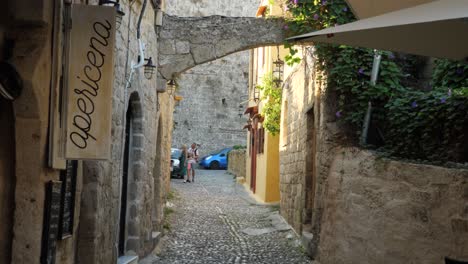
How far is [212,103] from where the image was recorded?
33.2 m

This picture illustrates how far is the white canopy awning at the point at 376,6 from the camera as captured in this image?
614cm

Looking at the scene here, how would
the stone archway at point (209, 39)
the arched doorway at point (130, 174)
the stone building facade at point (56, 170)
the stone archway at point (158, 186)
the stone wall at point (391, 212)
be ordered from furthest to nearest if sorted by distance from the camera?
the stone archway at point (158, 186) < the stone archway at point (209, 39) < the arched doorway at point (130, 174) < the stone wall at point (391, 212) < the stone building facade at point (56, 170)

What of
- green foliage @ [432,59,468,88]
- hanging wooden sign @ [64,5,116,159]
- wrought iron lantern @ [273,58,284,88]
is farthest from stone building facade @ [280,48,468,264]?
wrought iron lantern @ [273,58,284,88]

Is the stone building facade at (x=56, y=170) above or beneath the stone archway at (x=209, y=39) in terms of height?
beneath

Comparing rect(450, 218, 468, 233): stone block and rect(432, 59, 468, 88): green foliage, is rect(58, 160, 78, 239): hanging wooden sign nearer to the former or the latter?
rect(450, 218, 468, 233): stone block

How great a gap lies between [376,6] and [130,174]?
3.55 metres

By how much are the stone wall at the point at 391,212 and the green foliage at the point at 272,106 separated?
24.3ft

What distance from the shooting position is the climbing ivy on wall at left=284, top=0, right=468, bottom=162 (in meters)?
6.33

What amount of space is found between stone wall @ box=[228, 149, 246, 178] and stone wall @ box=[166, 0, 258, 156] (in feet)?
18.8

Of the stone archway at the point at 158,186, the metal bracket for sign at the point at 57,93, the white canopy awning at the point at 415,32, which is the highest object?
the white canopy awning at the point at 415,32

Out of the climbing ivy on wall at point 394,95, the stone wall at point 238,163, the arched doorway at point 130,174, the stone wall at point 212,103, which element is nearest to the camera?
the climbing ivy on wall at point 394,95

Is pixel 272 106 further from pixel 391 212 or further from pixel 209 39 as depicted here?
pixel 391 212

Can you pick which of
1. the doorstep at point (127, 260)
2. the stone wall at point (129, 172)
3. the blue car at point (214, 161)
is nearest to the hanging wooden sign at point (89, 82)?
the stone wall at point (129, 172)

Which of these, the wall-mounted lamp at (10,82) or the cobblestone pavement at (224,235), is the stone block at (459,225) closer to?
the cobblestone pavement at (224,235)
